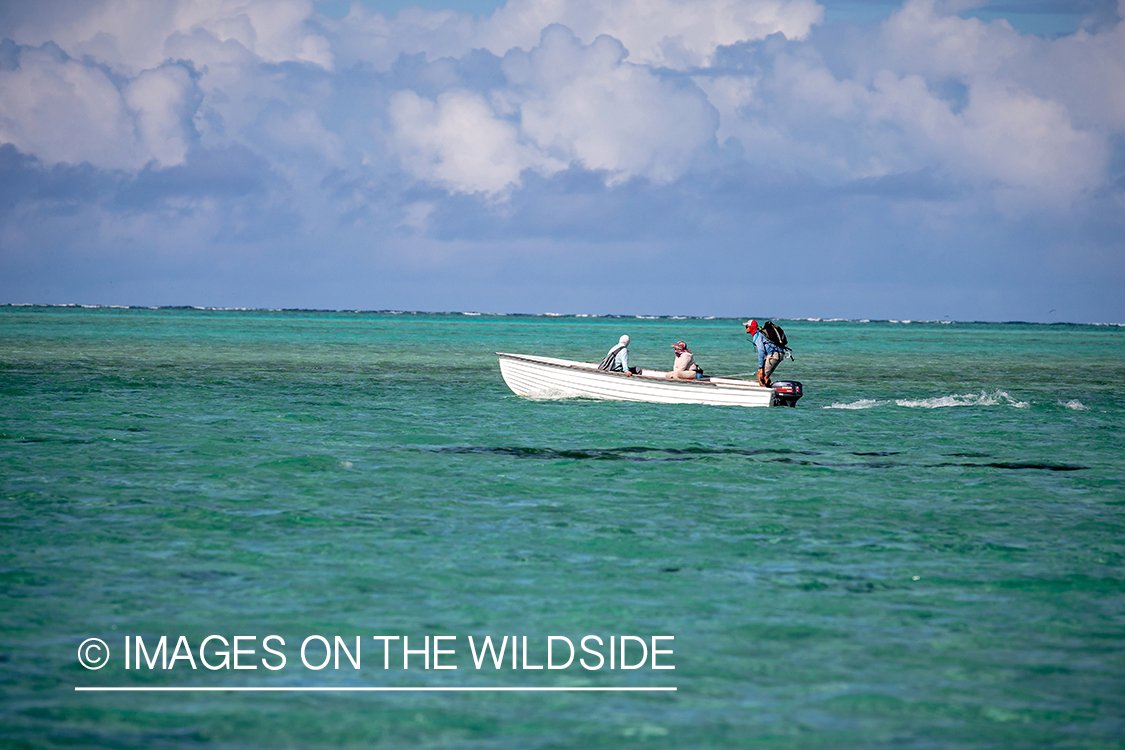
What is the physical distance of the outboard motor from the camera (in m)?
28.0

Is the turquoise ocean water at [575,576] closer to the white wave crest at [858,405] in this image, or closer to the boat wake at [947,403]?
the white wave crest at [858,405]

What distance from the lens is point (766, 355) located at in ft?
97.6

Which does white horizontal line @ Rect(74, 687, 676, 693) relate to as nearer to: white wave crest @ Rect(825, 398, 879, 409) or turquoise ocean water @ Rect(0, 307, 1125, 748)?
turquoise ocean water @ Rect(0, 307, 1125, 748)

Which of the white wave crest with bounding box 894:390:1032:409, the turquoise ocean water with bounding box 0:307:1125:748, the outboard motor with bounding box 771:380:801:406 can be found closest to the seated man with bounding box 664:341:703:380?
the outboard motor with bounding box 771:380:801:406

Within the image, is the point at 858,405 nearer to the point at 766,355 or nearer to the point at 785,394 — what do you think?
the point at 766,355

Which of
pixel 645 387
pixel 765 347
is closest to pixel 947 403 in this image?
pixel 765 347

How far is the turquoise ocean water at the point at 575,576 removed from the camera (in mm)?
7398

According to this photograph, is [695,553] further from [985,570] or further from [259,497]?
[259,497]

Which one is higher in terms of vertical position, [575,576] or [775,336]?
[775,336]

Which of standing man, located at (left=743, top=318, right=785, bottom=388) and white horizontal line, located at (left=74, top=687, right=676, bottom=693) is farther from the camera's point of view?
standing man, located at (left=743, top=318, right=785, bottom=388)

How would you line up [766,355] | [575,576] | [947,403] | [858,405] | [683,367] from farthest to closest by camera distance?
[947,403], [858,405], [766,355], [683,367], [575,576]

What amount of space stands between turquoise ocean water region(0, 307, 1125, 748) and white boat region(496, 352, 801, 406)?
3784 millimetres

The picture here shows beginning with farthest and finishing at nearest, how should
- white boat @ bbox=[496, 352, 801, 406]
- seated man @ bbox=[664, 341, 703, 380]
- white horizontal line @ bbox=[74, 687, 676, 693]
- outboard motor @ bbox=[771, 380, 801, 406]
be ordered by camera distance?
seated man @ bbox=[664, 341, 703, 380], white boat @ bbox=[496, 352, 801, 406], outboard motor @ bbox=[771, 380, 801, 406], white horizontal line @ bbox=[74, 687, 676, 693]

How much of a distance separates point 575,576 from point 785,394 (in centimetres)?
1810
